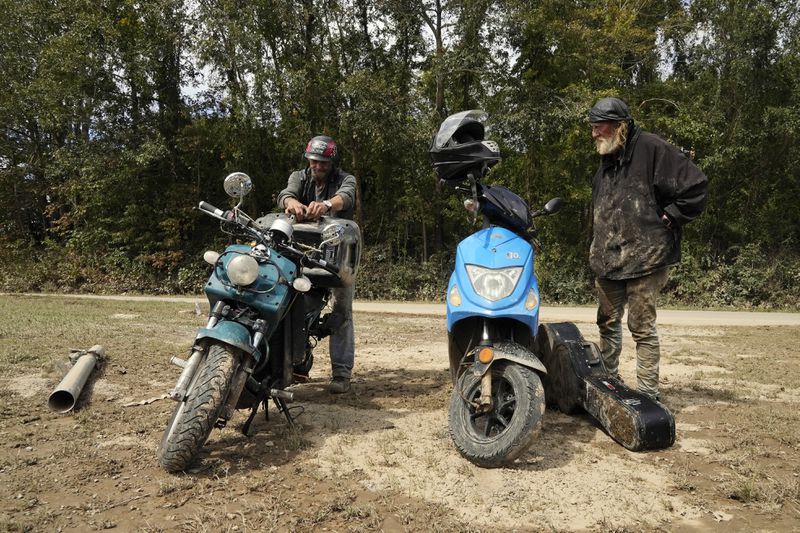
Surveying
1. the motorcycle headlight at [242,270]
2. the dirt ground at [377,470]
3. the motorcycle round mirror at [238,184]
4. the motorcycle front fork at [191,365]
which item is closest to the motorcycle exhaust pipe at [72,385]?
the dirt ground at [377,470]

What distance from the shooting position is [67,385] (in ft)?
14.1

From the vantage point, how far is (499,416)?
132 inches

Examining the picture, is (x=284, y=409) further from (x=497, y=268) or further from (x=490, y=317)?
(x=497, y=268)

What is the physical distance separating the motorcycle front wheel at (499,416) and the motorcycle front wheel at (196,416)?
1273 mm

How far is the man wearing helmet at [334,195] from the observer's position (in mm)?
4812

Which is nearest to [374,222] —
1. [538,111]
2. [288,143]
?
[288,143]

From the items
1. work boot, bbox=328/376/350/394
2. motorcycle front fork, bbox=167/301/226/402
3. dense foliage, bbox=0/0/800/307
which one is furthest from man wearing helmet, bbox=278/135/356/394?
dense foliage, bbox=0/0/800/307

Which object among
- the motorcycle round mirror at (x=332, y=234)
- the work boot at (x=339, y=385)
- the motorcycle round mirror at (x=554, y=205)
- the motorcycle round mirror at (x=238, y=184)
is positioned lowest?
the work boot at (x=339, y=385)

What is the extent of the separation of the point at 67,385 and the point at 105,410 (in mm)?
361

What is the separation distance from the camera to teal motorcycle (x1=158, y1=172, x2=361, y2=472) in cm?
301

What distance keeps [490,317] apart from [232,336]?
1409 millimetres

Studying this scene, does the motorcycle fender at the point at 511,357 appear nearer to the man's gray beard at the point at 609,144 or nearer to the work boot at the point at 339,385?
the man's gray beard at the point at 609,144

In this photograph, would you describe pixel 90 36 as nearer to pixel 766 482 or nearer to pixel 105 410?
pixel 105 410

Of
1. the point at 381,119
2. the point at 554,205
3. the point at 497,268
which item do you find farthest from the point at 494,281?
the point at 381,119
